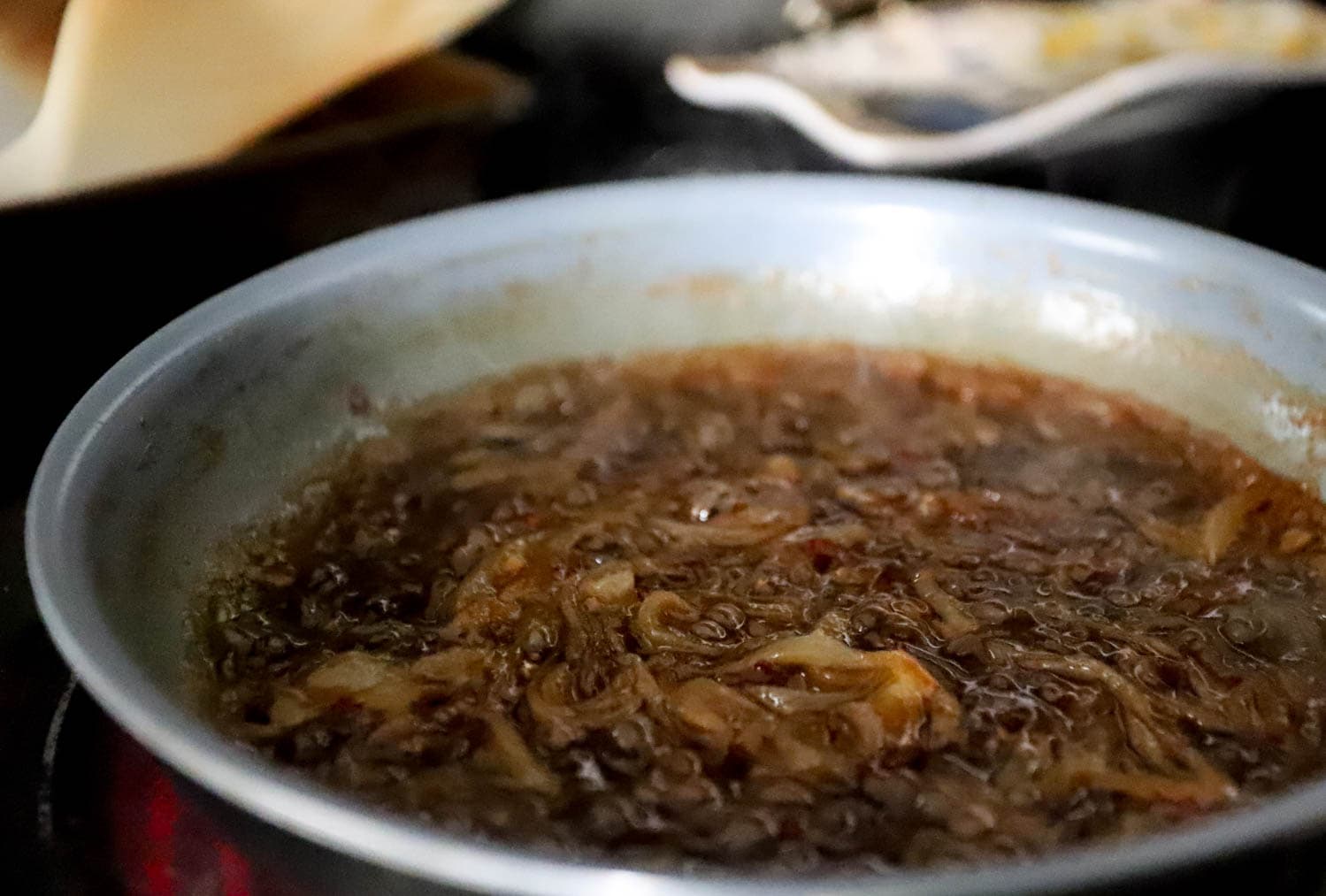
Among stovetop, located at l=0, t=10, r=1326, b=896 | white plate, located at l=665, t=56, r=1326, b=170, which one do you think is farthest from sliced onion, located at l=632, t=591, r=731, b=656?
white plate, located at l=665, t=56, r=1326, b=170

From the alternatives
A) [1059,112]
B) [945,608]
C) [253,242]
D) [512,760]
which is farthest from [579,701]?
[1059,112]

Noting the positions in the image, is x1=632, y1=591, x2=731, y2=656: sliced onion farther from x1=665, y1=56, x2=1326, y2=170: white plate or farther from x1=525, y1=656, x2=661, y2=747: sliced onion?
x1=665, y1=56, x2=1326, y2=170: white plate

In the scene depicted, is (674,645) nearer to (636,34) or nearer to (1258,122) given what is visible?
(1258,122)

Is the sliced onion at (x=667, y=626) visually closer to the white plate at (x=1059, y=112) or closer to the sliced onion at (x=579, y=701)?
the sliced onion at (x=579, y=701)

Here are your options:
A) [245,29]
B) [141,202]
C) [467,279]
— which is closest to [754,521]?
[467,279]

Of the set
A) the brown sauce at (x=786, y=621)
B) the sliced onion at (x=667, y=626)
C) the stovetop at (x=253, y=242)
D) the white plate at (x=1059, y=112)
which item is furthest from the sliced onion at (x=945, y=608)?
the white plate at (x=1059, y=112)

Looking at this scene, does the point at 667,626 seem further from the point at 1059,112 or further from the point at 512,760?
the point at 1059,112
